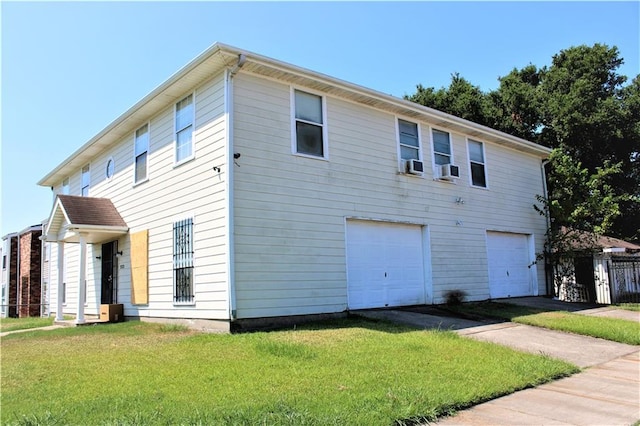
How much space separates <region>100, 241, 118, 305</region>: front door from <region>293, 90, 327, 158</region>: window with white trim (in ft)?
22.8

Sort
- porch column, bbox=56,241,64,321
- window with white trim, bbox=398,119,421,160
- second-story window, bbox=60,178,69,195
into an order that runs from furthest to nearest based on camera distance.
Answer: second-story window, bbox=60,178,69,195 → porch column, bbox=56,241,64,321 → window with white trim, bbox=398,119,421,160

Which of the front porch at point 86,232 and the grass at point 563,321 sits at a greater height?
the front porch at point 86,232

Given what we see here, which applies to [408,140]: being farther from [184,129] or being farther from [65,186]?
[65,186]

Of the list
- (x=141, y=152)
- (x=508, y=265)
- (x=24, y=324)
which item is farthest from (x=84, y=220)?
(x=508, y=265)

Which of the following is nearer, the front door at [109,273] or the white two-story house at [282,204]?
the white two-story house at [282,204]

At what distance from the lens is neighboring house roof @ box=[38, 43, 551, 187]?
9.71 metres

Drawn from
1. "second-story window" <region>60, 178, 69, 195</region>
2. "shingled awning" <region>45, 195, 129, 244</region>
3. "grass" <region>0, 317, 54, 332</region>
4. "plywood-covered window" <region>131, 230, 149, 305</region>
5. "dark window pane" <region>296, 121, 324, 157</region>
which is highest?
"second-story window" <region>60, 178, 69, 195</region>

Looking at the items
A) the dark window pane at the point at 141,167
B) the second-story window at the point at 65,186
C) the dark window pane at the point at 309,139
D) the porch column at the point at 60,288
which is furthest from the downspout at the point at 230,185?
the second-story window at the point at 65,186

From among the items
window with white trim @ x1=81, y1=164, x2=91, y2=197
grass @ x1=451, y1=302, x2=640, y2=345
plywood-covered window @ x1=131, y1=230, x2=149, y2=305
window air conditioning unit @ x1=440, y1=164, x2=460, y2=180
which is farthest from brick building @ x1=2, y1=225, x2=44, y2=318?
grass @ x1=451, y1=302, x2=640, y2=345

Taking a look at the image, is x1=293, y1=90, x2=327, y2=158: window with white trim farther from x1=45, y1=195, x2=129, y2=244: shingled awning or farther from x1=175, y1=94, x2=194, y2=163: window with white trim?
x1=45, y1=195, x2=129, y2=244: shingled awning

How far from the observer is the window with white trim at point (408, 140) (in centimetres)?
1320

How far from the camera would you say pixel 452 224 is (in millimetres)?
13898

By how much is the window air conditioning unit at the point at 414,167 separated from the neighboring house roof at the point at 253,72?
1397 mm

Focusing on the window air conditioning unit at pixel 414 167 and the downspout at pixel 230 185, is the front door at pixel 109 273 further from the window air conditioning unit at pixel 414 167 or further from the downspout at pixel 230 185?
the window air conditioning unit at pixel 414 167
